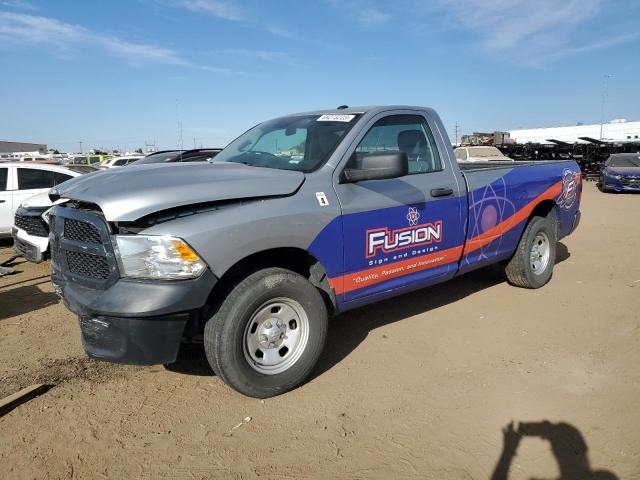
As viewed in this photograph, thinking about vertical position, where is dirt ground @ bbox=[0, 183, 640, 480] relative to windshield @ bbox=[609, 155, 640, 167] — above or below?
below

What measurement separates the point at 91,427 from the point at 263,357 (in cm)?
111

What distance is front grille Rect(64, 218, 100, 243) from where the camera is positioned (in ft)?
9.67

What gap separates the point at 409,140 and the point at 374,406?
2.33 meters

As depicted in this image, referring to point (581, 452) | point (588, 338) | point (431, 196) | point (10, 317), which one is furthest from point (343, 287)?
point (10, 317)

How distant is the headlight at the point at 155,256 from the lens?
9.08 ft

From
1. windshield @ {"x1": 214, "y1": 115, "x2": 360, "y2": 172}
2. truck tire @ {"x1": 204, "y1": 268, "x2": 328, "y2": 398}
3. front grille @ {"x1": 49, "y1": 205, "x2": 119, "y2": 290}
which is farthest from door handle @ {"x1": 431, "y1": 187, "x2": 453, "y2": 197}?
front grille @ {"x1": 49, "y1": 205, "x2": 119, "y2": 290}

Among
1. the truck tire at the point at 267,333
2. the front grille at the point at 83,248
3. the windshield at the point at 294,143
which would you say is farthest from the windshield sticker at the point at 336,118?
the front grille at the point at 83,248

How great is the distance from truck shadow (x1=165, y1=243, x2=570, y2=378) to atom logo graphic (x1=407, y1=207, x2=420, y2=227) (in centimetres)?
115

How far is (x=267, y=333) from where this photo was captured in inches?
128

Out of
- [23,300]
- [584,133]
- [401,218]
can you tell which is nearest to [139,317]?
[401,218]

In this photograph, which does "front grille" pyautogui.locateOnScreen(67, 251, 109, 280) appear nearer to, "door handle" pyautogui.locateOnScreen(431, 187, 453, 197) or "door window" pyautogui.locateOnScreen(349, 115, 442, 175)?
"door window" pyautogui.locateOnScreen(349, 115, 442, 175)

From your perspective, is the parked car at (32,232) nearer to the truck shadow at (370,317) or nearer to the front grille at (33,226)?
the front grille at (33,226)

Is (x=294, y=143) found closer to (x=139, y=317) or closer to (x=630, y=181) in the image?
(x=139, y=317)

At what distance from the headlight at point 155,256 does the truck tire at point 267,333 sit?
39 centimetres
